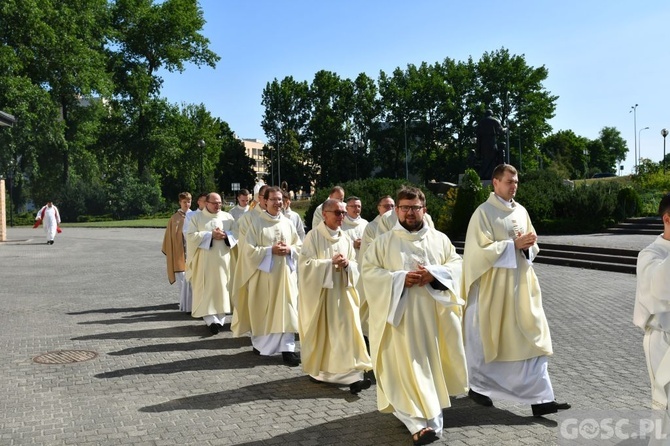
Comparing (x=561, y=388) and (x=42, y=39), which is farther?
(x=42, y=39)

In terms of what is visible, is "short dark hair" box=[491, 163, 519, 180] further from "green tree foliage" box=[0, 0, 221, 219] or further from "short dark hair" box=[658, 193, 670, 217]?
"green tree foliage" box=[0, 0, 221, 219]

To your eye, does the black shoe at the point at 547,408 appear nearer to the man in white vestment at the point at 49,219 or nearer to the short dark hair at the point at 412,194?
the short dark hair at the point at 412,194

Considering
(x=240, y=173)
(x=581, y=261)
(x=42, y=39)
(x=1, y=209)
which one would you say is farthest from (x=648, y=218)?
(x=240, y=173)

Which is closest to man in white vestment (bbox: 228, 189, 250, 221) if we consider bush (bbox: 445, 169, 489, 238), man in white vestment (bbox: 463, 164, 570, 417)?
man in white vestment (bbox: 463, 164, 570, 417)

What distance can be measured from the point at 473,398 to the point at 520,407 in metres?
0.42

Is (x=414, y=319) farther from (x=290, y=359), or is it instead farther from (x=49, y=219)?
(x=49, y=219)

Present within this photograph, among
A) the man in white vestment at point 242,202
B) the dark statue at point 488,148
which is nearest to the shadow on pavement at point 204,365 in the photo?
the man in white vestment at point 242,202

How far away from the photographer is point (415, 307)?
5566 mm

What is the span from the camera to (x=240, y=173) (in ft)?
283

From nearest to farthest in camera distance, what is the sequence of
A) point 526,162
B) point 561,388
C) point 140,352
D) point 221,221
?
1. point 561,388
2. point 140,352
3. point 221,221
4. point 526,162

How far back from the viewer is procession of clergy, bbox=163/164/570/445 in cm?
553

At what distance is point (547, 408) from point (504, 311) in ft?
3.01

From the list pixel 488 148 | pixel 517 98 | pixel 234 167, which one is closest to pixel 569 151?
pixel 517 98

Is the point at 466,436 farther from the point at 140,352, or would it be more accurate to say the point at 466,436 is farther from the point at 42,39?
the point at 42,39
